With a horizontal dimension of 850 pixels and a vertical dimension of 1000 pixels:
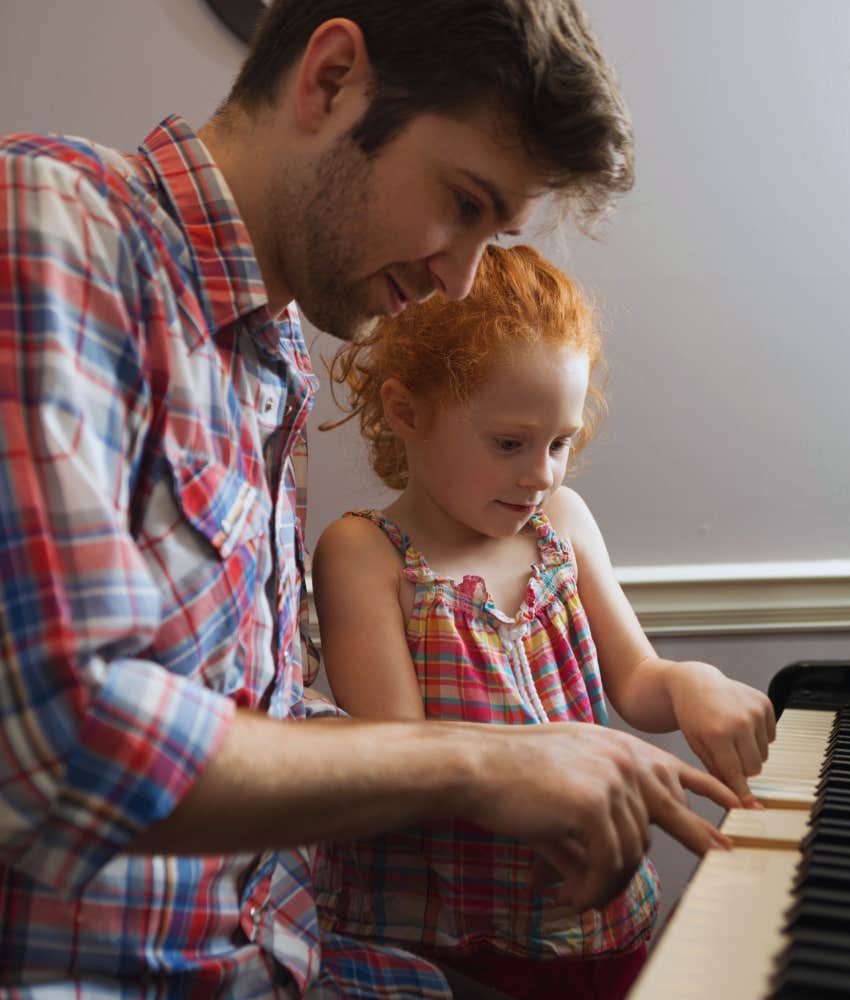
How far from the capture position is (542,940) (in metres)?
1.11

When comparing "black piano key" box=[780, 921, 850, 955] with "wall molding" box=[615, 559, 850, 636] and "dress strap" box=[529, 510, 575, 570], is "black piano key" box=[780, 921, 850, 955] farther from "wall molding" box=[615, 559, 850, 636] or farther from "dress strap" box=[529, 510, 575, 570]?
"wall molding" box=[615, 559, 850, 636]

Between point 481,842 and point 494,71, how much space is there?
75cm

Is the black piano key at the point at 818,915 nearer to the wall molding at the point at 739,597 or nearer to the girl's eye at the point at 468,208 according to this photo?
the girl's eye at the point at 468,208

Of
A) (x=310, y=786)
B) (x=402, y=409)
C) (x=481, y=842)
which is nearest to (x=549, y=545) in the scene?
(x=402, y=409)

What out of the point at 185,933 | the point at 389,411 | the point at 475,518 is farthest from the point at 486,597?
the point at 185,933

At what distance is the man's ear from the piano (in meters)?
0.65

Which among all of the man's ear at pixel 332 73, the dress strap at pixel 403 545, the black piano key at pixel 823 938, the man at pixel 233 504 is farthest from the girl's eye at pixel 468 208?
the black piano key at pixel 823 938

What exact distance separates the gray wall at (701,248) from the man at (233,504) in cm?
59

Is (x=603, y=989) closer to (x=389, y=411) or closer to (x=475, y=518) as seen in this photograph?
(x=475, y=518)

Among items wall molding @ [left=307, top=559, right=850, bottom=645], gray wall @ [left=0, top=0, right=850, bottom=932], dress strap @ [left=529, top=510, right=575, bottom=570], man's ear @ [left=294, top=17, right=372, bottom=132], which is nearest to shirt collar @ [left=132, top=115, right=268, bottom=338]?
man's ear @ [left=294, top=17, right=372, bottom=132]

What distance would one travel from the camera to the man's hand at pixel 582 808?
2.27 ft

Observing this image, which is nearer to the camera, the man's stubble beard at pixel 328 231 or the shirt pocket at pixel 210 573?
the shirt pocket at pixel 210 573

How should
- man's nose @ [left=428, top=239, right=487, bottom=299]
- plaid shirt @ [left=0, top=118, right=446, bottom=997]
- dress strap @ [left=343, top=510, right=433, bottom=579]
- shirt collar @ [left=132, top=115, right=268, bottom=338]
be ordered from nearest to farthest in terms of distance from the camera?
plaid shirt @ [left=0, top=118, right=446, bottom=997]
shirt collar @ [left=132, top=115, right=268, bottom=338]
man's nose @ [left=428, top=239, right=487, bottom=299]
dress strap @ [left=343, top=510, right=433, bottom=579]

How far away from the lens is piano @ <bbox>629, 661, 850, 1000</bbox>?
473 mm
